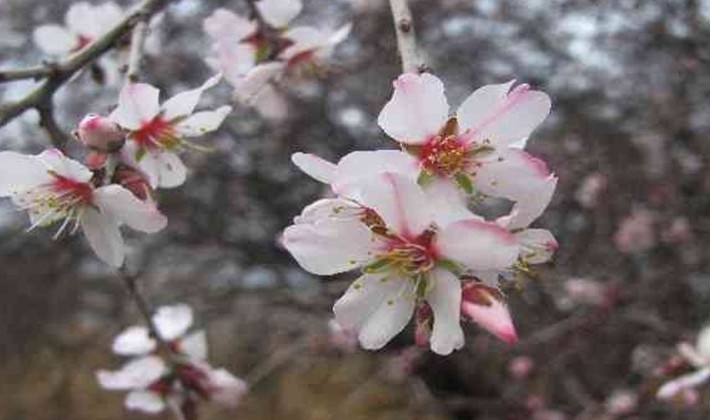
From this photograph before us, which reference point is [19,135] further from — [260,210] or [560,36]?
[560,36]

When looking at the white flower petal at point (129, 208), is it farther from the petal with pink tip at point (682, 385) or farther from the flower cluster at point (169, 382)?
the petal with pink tip at point (682, 385)

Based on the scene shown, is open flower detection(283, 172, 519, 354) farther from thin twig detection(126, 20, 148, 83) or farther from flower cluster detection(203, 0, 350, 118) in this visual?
flower cluster detection(203, 0, 350, 118)

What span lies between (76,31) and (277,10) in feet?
1.33

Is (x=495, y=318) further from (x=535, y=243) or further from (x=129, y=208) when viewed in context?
(x=129, y=208)

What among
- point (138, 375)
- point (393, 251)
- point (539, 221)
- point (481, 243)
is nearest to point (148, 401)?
point (138, 375)

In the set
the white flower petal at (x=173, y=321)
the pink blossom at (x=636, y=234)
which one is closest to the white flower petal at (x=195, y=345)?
the white flower petal at (x=173, y=321)

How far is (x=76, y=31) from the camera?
82.2 inches

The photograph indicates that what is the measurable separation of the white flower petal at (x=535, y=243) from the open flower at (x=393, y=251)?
0.32ft

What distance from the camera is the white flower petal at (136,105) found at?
1.42m

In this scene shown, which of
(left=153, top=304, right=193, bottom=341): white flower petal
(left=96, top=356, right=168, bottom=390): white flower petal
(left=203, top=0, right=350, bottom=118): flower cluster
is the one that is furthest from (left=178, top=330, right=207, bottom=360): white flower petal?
(left=203, top=0, right=350, bottom=118): flower cluster

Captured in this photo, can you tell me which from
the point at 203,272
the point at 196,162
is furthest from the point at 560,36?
the point at 203,272

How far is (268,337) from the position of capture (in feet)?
24.2

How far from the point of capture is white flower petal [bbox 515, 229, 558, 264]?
1227 mm

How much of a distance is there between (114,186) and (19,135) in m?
4.22
